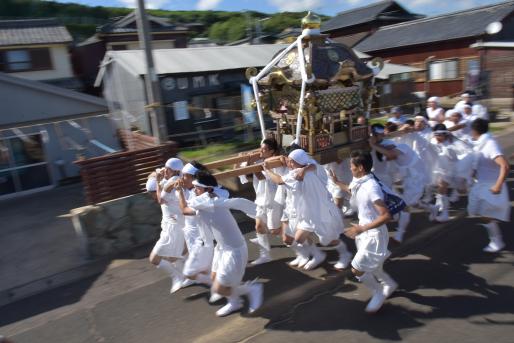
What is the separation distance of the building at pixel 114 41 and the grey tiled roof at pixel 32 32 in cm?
274

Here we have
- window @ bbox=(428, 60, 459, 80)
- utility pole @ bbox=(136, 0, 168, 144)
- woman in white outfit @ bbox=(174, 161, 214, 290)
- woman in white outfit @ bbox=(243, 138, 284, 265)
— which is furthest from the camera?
window @ bbox=(428, 60, 459, 80)

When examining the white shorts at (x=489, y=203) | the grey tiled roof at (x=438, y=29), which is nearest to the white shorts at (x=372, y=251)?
the white shorts at (x=489, y=203)

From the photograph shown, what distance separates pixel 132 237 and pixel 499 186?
17.8ft

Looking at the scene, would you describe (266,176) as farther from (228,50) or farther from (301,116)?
(228,50)

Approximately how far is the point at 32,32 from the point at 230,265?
79.0 ft

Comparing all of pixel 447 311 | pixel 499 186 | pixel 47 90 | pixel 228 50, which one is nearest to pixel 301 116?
pixel 499 186

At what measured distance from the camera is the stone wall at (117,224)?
6.55 meters

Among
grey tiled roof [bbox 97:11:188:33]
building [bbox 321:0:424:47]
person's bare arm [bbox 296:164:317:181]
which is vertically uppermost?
grey tiled roof [bbox 97:11:188:33]

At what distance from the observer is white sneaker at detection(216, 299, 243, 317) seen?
4551mm

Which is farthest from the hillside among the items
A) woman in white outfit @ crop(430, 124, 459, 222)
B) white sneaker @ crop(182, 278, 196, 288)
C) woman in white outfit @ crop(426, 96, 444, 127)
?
white sneaker @ crop(182, 278, 196, 288)

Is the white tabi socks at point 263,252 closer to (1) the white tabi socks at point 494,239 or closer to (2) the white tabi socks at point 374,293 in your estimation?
(2) the white tabi socks at point 374,293

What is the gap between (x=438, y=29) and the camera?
910 inches

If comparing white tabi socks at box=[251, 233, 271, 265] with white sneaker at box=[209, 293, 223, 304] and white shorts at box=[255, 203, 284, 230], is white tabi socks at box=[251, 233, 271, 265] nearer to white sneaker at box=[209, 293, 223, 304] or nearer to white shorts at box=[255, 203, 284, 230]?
white shorts at box=[255, 203, 284, 230]

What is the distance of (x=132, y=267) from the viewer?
623 cm
